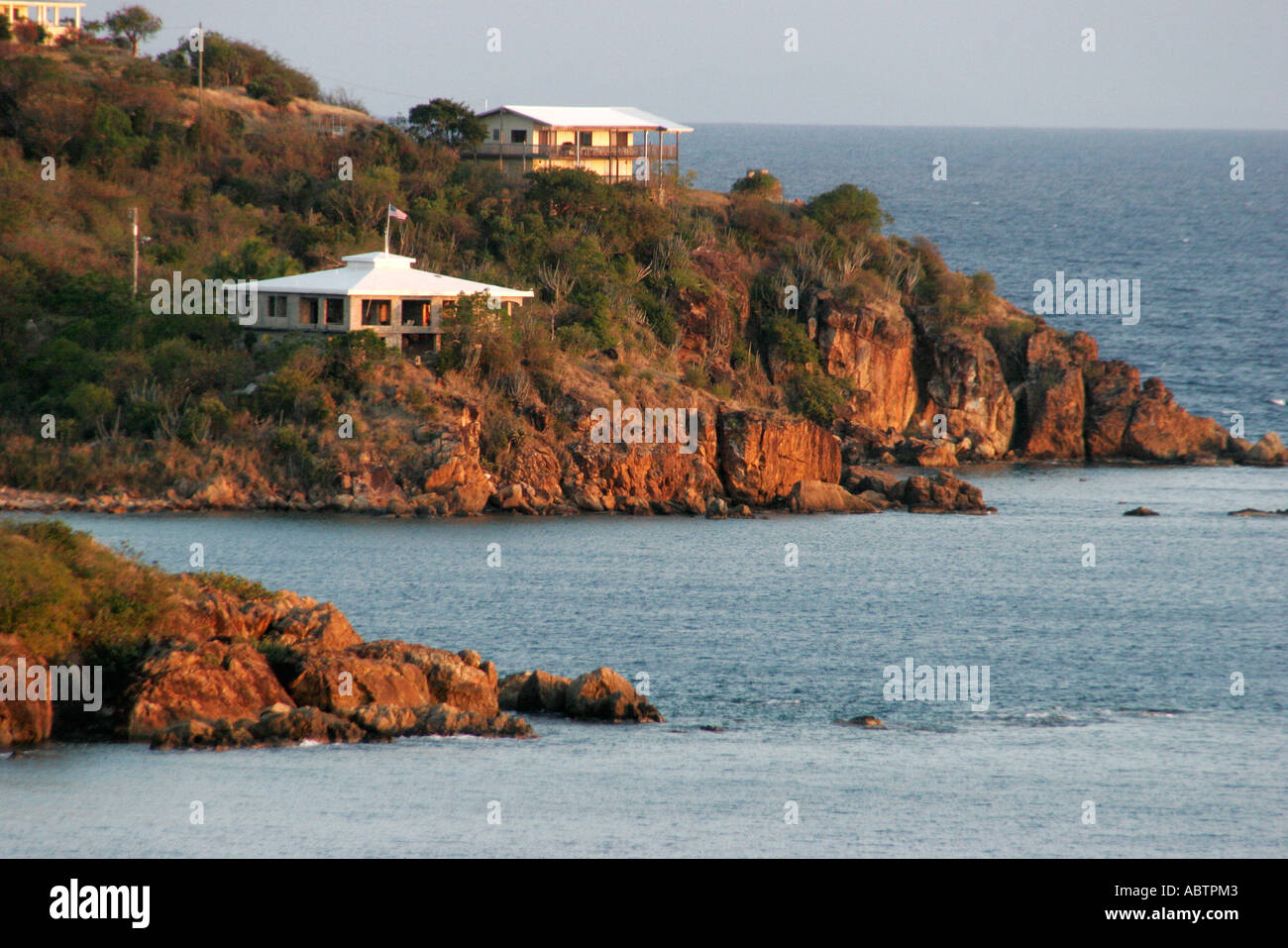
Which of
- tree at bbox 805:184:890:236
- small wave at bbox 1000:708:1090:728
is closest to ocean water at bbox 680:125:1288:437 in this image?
tree at bbox 805:184:890:236

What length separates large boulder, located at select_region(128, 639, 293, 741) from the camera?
33656mm

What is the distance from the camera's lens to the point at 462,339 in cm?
7281

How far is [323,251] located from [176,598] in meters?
50.7

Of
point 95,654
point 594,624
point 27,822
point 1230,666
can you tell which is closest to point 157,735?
point 95,654

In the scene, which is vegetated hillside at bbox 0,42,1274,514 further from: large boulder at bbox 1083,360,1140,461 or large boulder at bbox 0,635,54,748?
large boulder at bbox 0,635,54,748

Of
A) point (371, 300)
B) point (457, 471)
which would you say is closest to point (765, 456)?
point (457, 471)

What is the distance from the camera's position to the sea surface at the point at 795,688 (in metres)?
29.3

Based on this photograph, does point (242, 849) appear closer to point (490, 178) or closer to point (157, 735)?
point (157, 735)

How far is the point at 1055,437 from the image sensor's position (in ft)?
290

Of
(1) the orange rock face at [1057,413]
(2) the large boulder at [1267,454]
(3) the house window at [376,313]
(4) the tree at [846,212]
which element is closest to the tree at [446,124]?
(4) the tree at [846,212]

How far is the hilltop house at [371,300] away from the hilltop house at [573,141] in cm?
2312

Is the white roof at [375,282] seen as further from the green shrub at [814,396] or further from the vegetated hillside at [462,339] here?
the green shrub at [814,396]

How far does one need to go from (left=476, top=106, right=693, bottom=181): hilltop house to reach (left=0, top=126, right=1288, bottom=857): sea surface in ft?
93.9
